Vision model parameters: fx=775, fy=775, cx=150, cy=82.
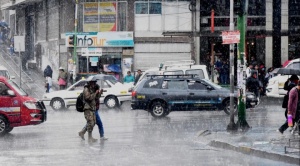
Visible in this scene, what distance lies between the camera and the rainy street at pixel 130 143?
1539cm

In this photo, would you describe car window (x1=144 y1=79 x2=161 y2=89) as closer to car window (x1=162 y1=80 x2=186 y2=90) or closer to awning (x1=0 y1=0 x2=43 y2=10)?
car window (x1=162 y1=80 x2=186 y2=90)

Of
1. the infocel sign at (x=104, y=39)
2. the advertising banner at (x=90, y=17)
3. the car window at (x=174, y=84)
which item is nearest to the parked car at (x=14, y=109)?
the car window at (x=174, y=84)

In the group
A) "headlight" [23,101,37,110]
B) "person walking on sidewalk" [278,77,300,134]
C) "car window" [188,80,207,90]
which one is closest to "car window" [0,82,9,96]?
"headlight" [23,101,37,110]

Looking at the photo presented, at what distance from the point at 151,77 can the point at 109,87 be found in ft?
17.6

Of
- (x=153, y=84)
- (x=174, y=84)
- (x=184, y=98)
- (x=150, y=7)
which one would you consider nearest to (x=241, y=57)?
(x=184, y=98)

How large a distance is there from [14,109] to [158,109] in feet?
23.7

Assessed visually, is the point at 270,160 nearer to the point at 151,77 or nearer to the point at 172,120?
the point at 172,120

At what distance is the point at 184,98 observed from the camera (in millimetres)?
27797

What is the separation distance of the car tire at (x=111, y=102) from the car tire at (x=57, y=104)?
190 centimetres

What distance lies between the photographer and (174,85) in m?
28.2

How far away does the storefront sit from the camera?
46469 millimetres

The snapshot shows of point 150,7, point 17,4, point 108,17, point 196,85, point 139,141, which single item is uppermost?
point 17,4

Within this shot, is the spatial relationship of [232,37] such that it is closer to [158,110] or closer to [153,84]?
[158,110]

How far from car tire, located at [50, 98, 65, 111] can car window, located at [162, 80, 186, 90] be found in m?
6.81
